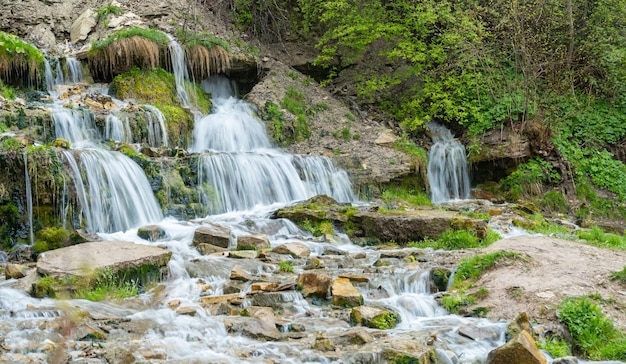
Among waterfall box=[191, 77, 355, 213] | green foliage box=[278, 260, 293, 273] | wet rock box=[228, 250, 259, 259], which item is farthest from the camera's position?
waterfall box=[191, 77, 355, 213]

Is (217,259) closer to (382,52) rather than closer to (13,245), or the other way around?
(13,245)

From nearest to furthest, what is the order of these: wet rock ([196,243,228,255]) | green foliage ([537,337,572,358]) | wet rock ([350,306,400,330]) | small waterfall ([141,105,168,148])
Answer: green foliage ([537,337,572,358]), wet rock ([350,306,400,330]), wet rock ([196,243,228,255]), small waterfall ([141,105,168,148])

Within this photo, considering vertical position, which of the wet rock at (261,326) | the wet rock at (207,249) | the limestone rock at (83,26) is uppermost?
the limestone rock at (83,26)

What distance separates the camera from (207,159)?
38.6 ft

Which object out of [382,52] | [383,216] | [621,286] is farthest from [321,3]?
[621,286]

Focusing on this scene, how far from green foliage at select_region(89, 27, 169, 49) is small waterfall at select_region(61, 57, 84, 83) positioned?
50 centimetres

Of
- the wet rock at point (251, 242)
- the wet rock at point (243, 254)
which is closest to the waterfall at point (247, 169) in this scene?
the wet rock at point (251, 242)

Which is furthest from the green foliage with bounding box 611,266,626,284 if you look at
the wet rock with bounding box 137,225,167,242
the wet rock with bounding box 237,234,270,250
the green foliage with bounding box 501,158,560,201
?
the green foliage with bounding box 501,158,560,201

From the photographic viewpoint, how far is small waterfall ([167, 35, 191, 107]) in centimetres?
1552

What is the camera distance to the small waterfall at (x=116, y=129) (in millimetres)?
12047

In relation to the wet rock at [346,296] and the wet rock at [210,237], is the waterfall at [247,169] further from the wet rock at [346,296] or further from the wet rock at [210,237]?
the wet rock at [346,296]

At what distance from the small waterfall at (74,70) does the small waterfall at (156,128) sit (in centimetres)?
255

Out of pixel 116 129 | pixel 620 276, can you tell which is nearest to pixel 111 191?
pixel 116 129

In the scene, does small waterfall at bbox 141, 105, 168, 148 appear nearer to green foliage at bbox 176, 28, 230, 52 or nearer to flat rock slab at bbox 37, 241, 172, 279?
green foliage at bbox 176, 28, 230, 52
